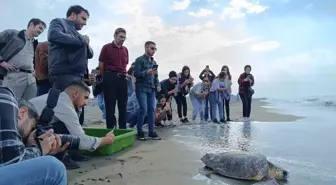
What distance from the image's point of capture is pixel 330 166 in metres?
4.32

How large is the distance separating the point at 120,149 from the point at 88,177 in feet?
4.40

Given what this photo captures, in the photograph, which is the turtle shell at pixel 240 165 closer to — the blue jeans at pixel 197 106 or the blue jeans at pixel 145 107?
the blue jeans at pixel 145 107

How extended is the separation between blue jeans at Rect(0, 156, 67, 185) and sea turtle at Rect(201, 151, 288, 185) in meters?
2.37

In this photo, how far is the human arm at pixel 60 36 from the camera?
4.02 m

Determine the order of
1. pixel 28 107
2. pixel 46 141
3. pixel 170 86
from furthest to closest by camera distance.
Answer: pixel 170 86
pixel 46 141
pixel 28 107

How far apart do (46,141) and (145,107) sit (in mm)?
3998

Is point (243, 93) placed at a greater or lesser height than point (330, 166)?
greater

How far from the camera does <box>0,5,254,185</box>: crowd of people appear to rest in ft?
5.04

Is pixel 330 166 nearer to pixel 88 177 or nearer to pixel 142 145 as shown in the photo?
pixel 142 145

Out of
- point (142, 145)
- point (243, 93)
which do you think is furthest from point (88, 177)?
point (243, 93)

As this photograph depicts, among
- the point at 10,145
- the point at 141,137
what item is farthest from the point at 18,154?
the point at 141,137

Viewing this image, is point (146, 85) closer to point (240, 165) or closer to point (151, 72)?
point (151, 72)

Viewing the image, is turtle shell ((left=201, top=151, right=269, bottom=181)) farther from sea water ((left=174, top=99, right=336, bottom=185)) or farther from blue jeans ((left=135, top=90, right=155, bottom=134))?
blue jeans ((left=135, top=90, right=155, bottom=134))

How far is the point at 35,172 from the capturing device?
5.00ft
